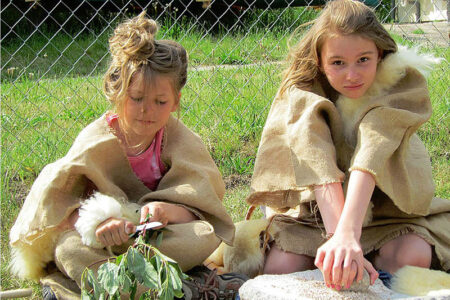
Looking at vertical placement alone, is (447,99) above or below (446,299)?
above

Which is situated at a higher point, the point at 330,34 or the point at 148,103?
the point at 330,34

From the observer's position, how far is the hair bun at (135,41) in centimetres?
237

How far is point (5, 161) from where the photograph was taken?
11.4 ft

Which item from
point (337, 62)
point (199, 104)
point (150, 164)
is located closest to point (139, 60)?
point (150, 164)

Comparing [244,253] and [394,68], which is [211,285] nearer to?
[244,253]

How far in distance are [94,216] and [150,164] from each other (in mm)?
451

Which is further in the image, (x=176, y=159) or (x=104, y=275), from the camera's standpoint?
(x=176, y=159)

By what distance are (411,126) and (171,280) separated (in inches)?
43.8

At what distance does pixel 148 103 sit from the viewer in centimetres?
Answer: 236

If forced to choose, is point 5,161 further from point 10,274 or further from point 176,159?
point 176,159

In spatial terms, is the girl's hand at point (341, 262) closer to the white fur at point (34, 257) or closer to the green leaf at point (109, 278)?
the green leaf at point (109, 278)

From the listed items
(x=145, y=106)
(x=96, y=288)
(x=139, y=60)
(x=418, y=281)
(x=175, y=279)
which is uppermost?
(x=418, y=281)

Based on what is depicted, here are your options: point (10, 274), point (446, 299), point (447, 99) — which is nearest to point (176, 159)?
point (10, 274)

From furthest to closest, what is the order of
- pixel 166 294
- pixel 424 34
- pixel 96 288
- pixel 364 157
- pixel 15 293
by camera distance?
pixel 424 34, pixel 15 293, pixel 364 157, pixel 96 288, pixel 166 294
